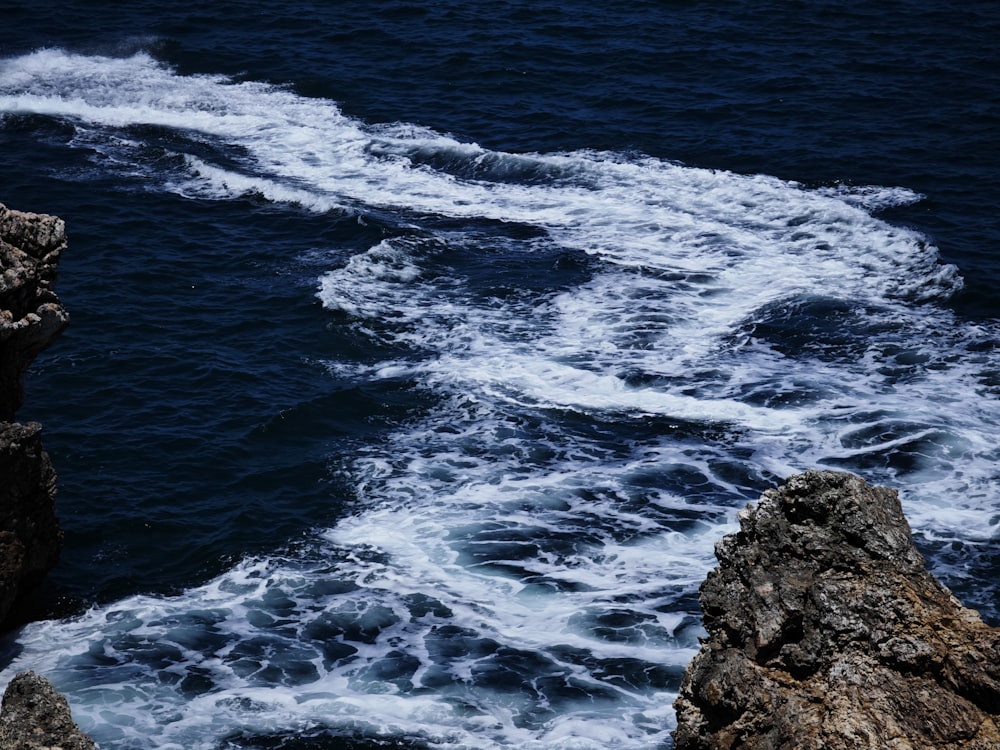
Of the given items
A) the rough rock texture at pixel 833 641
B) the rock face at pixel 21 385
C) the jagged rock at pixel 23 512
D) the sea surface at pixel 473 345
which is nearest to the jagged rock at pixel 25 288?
the rock face at pixel 21 385

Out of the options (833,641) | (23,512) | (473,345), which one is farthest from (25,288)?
Answer: (833,641)

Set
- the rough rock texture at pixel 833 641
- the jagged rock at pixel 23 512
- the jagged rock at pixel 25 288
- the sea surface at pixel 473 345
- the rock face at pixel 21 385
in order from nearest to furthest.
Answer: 1. the rough rock texture at pixel 833 641
2. the jagged rock at pixel 25 288
3. the rock face at pixel 21 385
4. the jagged rock at pixel 23 512
5. the sea surface at pixel 473 345

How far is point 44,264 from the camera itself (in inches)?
655

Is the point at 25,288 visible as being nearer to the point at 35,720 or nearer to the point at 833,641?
the point at 35,720

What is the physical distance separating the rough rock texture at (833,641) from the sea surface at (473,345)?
6.25 m

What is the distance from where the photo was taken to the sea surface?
1728 centimetres

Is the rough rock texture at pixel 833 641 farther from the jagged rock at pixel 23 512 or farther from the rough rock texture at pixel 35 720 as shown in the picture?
the jagged rock at pixel 23 512

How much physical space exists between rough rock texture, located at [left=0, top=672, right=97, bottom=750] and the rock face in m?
7.89

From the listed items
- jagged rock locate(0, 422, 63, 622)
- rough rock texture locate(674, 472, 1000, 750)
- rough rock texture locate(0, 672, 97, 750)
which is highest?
rough rock texture locate(674, 472, 1000, 750)

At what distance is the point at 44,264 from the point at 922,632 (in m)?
12.7

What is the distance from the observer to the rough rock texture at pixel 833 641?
822 centimetres

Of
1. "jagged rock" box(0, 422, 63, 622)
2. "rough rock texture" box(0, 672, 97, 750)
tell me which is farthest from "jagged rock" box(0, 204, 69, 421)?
"rough rock texture" box(0, 672, 97, 750)

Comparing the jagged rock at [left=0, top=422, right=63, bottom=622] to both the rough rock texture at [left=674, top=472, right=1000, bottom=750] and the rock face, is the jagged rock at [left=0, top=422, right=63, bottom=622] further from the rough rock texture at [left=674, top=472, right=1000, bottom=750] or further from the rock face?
the rough rock texture at [left=674, top=472, right=1000, bottom=750]

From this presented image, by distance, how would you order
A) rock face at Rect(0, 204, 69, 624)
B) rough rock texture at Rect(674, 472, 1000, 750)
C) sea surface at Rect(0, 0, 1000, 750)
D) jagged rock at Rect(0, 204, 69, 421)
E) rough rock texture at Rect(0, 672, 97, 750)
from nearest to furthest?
rough rock texture at Rect(674, 472, 1000, 750) → rough rock texture at Rect(0, 672, 97, 750) → jagged rock at Rect(0, 204, 69, 421) → rock face at Rect(0, 204, 69, 624) → sea surface at Rect(0, 0, 1000, 750)
